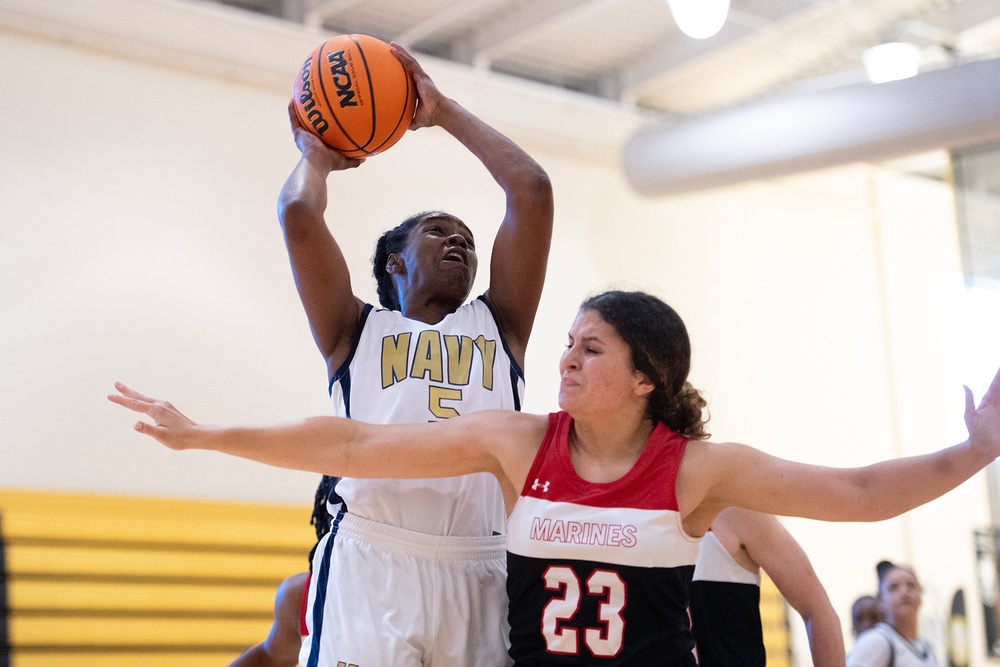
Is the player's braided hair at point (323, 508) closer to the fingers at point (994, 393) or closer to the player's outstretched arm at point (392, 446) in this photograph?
the player's outstretched arm at point (392, 446)

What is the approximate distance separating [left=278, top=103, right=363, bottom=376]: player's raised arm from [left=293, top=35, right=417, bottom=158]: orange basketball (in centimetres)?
9

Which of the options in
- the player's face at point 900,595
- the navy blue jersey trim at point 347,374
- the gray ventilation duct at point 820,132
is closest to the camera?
the navy blue jersey trim at point 347,374

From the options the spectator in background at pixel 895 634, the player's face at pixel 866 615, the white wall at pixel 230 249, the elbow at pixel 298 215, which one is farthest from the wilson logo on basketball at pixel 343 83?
the player's face at pixel 866 615

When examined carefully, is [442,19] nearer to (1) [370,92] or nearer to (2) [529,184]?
(1) [370,92]

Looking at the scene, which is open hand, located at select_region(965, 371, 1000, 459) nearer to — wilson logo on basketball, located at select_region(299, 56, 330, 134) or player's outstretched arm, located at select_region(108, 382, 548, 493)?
player's outstretched arm, located at select_region(108, 382, 548, 493)

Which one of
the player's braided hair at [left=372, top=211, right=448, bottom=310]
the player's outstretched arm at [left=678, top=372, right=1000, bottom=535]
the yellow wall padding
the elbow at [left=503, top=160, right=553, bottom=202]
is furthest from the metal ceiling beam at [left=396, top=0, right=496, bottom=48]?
the player's outstretched arm at [left=678, top=372, right=1000, bottom=535]

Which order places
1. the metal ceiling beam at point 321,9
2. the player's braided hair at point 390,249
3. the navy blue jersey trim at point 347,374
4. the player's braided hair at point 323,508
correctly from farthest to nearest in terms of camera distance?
the metal ceiling beam at point 321,9 < the player's braided hair at point 390,249 < the player's braided hair at point 323,508 < the navy blue jersey trim at point 347,374

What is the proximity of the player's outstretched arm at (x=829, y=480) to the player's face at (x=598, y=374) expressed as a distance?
20cm

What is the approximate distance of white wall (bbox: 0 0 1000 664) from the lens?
6.64 m

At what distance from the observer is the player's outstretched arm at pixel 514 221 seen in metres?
3.10

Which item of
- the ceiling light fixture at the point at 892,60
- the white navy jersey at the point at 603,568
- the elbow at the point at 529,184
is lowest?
the white navy jersey at the point at 603,568

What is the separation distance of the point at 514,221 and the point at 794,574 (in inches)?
52.1

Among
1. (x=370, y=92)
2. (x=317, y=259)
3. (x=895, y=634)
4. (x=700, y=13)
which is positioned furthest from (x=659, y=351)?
(x=895, y=634)

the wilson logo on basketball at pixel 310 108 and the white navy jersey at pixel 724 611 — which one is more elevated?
the wilson logo on basketball at pixel 310 108
